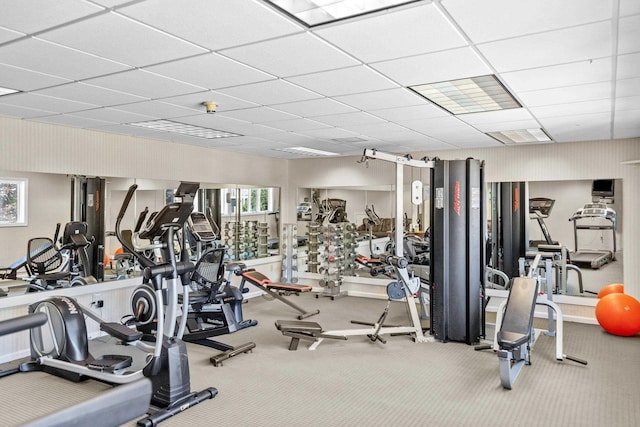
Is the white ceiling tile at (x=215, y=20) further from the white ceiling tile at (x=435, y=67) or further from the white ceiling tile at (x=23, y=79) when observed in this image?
the white ceiling tile at (x=23, y=79)

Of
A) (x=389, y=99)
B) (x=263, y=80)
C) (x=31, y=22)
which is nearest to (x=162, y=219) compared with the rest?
(x=263, y=80)

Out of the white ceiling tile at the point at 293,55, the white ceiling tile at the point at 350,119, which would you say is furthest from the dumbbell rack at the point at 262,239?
the white ceiling tile at the point at 293,55

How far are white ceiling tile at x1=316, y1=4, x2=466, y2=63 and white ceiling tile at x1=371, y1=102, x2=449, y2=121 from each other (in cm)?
143

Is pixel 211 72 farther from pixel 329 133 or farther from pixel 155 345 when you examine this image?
pixel 329 133

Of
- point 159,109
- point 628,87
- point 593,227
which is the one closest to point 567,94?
point 628,87

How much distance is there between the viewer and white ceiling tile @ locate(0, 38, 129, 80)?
8.52ft

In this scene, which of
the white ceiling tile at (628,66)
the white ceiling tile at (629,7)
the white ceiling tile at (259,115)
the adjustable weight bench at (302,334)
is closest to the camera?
the white ceiling tile at (629,7)

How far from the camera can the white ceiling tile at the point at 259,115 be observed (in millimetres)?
4293

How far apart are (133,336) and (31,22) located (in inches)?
92.8

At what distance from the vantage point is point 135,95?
12.3 ft

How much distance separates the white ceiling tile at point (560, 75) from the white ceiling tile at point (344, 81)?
0.84 meters

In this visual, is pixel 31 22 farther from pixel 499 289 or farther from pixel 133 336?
pixel 499 289

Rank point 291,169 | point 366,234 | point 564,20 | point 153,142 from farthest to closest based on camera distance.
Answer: point 291,169 → point 366,234 → point 153,142 → point 564,20

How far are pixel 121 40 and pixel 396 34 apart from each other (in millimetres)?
1436
